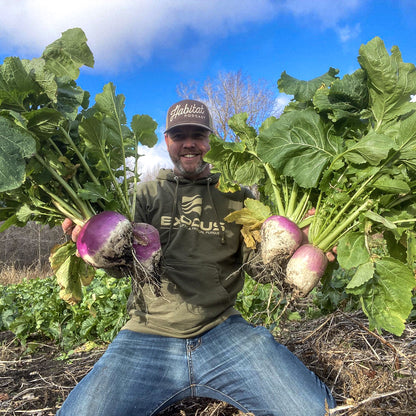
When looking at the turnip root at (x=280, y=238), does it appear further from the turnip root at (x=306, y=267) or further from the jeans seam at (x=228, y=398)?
the jeans seam at (x=228, y=398)

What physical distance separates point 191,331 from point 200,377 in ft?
1.13

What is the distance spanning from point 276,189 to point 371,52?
3.79 ft

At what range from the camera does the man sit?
2.34 meters

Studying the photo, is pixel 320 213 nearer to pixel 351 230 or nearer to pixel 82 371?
pixel 351 230

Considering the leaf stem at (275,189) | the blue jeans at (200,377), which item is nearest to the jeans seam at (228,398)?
the blue jeans at (200,377)

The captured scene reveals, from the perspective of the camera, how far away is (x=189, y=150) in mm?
3447

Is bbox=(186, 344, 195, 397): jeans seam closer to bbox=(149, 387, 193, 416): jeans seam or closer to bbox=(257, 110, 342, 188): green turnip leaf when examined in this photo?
bbox=(149, 387, 193, 416): jeans seam

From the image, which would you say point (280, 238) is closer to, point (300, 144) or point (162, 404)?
point (300, 144)

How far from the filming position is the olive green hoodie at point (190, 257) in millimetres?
2855

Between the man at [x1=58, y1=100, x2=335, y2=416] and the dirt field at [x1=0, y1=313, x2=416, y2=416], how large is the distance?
325mm

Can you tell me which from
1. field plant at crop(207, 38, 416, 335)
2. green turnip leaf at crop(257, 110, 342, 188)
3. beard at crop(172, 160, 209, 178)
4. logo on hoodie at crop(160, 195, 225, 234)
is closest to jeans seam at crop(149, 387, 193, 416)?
logo on hoodie at crop(160, 195, 225, 234)

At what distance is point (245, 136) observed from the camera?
2.94 m

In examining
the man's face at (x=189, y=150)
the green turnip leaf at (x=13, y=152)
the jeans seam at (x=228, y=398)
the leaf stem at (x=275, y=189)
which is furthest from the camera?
the man's face at (x=189, y=150)

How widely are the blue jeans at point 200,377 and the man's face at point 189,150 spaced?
59.9 inches
